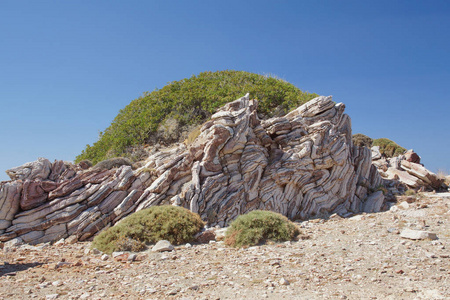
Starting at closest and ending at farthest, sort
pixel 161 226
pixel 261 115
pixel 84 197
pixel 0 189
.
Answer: pixel 161 226, pixel 0 189, pixel 84 197, pixel 261 115

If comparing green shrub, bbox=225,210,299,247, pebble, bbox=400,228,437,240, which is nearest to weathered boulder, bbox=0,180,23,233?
green shrub, bbox=225,210,299,247

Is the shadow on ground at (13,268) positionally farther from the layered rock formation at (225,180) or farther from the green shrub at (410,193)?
the green shrub at (410,193)

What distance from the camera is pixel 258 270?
10.6 metres

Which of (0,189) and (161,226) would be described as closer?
(161,226)

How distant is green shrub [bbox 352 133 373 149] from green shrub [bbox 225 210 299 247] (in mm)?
30202

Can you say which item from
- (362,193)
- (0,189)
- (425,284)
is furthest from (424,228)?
(0,189)

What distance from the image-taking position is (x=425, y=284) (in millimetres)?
8883

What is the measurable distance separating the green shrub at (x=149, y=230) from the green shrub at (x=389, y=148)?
1283 inches

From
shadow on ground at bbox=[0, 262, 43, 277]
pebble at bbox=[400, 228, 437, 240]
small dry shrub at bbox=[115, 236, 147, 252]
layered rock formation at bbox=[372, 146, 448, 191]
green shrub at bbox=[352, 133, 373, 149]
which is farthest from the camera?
green shrub at bbox=[352, 133, 373, 149]

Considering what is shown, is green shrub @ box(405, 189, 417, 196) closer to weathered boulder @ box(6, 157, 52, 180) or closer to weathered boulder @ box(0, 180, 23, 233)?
weathered boulder @ box(6, 157, 52, 180)

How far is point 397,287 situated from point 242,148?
14140mm

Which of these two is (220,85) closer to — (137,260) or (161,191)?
(161,191)

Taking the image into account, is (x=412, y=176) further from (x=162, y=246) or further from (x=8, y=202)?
(x=8, y=202)

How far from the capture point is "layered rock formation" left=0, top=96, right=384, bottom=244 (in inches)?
694
